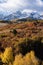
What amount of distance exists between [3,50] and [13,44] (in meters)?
5.14

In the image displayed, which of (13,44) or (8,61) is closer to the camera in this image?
(8,61)

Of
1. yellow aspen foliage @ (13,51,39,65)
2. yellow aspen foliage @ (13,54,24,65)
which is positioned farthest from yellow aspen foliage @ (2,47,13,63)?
yellow aspen foliage @ (13,54,24,65)

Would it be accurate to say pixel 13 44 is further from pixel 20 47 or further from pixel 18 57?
pixel 18 57

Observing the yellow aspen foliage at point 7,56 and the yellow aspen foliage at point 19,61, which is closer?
the yellow aspen foliage at point 19,61

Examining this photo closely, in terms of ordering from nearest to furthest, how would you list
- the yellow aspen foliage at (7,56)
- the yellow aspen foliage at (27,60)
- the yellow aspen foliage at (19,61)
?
1. the yellow aspen foliage at (27,60)
2. the yellow aspen foliage at (19,61)
3. the yellow aspen foliage at (7,56)

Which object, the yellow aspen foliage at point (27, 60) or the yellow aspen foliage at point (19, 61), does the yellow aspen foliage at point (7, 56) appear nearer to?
the yellow aspen foliage at point (27, 60)

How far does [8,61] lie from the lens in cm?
6419

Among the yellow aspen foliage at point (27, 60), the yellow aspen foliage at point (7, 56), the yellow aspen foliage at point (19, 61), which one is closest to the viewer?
the yellow aspen foliage at point (27, 60)

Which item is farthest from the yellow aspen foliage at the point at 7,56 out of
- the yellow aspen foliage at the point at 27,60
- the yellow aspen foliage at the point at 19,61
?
the yellow aspen foliage at the point at 19,61

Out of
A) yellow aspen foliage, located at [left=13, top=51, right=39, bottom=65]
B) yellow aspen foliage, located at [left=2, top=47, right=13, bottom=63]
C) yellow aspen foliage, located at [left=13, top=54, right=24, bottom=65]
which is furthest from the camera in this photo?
yellow aspen foliage, located at [left=2, top=47, right=13, bottom=63]

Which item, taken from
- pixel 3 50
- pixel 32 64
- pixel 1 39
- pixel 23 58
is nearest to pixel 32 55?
pixel 23 58

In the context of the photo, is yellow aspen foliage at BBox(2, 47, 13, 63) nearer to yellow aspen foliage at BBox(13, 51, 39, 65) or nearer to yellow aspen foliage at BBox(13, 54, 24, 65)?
yellow aspen foliage at BBox(13, 51, 39, 65)

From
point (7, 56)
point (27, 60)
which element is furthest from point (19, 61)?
point (7, 56)

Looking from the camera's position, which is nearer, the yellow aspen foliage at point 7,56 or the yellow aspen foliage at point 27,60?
the yellow aspen foliage at point 27,60
